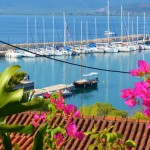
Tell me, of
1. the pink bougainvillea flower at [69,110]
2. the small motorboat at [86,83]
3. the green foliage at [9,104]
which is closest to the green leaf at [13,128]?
the green foliage at [9,104]

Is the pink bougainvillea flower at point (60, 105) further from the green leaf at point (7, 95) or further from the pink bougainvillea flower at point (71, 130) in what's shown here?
the green leaf at point (7, 95)

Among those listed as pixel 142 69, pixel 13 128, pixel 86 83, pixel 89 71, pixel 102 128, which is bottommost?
pixel 86 83

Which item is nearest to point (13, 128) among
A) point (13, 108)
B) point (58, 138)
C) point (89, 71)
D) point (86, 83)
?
point (13, 108)

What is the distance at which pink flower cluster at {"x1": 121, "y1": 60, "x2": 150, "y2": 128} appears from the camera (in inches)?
59.4

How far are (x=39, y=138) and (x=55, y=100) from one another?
128 centimetres

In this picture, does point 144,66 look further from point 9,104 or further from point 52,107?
point 52,107

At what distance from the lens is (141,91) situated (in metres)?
1.53

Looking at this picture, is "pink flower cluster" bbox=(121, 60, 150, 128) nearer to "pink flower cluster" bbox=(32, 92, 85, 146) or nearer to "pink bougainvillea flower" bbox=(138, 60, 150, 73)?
"pink bougainvillea flower" bbox=(138, 60, 150, 73)

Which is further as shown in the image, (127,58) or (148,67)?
(127,58)

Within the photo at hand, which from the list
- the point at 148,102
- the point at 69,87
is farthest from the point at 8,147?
the point at 69,87

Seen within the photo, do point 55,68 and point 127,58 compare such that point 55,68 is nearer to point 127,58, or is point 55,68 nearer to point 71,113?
point 127,58

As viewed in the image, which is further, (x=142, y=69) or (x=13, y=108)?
(x=142, y=69)

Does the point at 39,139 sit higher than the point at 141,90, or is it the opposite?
the point at 141,90

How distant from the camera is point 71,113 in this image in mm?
2621
